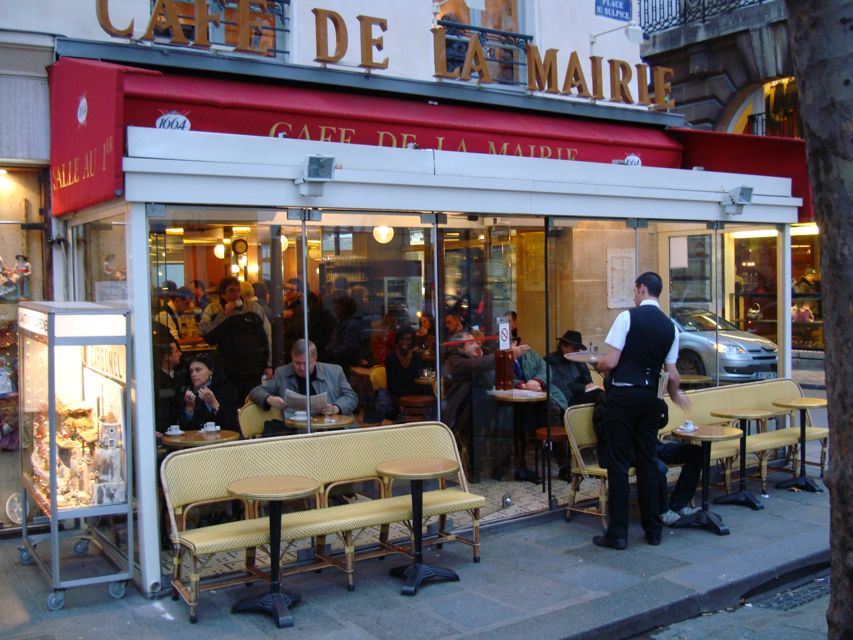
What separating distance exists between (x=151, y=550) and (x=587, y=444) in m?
3.62

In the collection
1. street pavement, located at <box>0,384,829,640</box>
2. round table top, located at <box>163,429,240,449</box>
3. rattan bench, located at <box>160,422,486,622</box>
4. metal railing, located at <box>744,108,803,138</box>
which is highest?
metal railing, located at <box>744,108,803,138</box>

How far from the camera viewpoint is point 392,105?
9.22m

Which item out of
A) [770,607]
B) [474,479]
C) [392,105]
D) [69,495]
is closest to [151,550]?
[69,495]

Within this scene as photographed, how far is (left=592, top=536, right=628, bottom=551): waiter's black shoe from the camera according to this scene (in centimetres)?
690

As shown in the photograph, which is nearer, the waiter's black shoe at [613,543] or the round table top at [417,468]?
the round table top at [417,468]

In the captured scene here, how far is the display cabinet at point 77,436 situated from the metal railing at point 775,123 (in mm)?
16817

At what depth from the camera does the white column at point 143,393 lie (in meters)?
5.74

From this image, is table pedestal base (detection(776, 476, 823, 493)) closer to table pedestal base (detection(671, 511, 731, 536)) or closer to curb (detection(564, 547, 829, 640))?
table pedestal base (detection(671, 511, 731, 536))

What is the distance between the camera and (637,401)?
6.75 metres

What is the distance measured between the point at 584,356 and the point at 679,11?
531 inches

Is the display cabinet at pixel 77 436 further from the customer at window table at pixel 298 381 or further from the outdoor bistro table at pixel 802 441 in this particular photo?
the outdoor bistro table at pixel 802 441

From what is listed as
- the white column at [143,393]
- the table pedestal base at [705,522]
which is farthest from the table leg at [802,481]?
the white column at [143,393]

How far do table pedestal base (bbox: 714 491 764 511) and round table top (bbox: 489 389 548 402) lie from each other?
5.89 feet

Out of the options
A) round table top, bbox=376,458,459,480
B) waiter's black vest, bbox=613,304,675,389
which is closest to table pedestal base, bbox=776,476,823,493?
waiter's black vest, bbox=613,304,675,389
